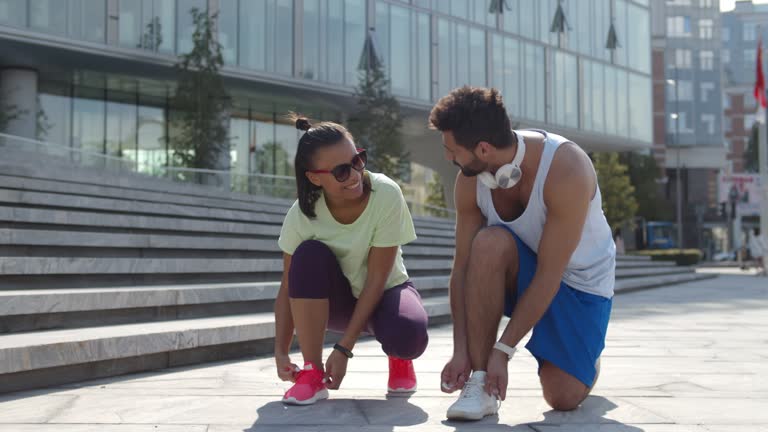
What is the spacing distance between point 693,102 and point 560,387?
221 ft

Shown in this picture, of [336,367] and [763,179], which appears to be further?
[763,179]

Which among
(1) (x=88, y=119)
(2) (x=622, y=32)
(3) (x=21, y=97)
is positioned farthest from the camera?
(2) (x=622, y=32)

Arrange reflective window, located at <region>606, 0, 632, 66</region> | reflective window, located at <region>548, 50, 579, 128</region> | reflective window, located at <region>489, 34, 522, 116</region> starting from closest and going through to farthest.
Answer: reflective window, located at <region>489, 34, 522, 116</region> → reflective window, located at <region>548, 50, 579, 128</region> → reflective window, located at <region>606, 0, 632, 66</region>

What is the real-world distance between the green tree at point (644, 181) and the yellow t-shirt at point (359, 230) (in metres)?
51.7

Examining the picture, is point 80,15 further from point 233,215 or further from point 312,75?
point 233,215

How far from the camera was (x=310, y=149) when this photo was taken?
3629 millimetres

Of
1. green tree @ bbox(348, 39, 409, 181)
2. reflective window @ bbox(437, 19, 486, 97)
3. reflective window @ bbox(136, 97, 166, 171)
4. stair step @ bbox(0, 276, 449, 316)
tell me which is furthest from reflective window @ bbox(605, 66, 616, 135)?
stair step @ bbox(0, 276, 449, 316)

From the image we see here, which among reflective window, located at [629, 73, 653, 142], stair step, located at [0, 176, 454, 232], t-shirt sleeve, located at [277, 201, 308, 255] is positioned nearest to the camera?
t-shirt sleeve, located at [277, 201, 308, 255]

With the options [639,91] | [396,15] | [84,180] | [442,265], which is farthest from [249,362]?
[639,91]

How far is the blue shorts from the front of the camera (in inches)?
136

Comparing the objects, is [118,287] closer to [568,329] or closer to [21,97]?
[568,329]

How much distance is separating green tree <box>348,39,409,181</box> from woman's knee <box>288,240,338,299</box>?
827 inches

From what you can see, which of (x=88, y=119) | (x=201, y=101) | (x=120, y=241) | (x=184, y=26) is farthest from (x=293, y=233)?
(x=88, y=119)

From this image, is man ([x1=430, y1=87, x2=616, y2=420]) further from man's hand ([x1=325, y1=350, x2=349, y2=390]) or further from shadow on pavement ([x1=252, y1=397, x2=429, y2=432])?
man's hand ([x1=325, y1=350, x2=349, y2=390])
